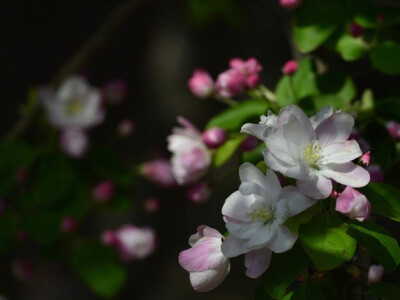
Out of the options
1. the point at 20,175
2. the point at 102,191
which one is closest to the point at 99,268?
the point at 102,191

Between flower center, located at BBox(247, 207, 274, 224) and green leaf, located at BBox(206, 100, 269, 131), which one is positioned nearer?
flower center, located at BBox(247, 207, 274, 224)

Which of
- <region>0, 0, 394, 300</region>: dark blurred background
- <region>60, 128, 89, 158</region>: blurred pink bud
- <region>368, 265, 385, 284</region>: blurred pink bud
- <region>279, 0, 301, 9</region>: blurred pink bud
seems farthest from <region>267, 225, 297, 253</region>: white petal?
<region>0, 0, 394, 300</region>: dark blurred background

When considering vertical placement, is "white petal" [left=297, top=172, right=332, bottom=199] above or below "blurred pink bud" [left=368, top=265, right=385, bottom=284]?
above

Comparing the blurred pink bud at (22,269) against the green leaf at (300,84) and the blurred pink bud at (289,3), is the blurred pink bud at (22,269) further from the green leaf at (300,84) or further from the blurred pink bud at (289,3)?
the blurred pink bud at (289,3)

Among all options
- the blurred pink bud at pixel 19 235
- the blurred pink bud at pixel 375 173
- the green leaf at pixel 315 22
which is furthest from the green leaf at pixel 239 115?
the blurred pink bud at pixel 19 235

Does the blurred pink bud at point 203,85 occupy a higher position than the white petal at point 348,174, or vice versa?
the white petal at point 348,174

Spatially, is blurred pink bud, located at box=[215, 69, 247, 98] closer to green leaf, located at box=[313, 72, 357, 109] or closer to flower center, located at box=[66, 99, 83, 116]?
green leaf, located at box=[313, 72, 357, 109]

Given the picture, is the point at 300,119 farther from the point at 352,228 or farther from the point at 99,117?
the point at 99,117
